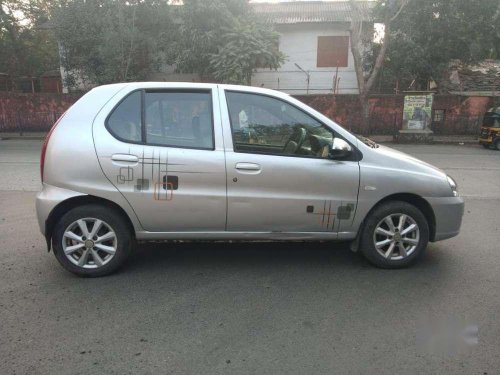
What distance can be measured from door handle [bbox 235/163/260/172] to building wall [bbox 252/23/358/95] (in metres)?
21.2

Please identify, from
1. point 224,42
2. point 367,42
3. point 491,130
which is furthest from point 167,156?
point 367,42

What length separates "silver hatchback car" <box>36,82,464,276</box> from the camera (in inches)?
158

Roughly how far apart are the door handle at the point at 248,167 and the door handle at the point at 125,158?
923 mm

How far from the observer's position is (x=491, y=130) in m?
17.2

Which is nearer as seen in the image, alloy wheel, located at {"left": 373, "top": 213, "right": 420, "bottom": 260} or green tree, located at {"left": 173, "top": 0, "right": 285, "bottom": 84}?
alloy wheel, located at {"left": 373, "top": 213, "right": 420, "bottom": 260}

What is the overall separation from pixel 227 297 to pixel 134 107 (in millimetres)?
1940

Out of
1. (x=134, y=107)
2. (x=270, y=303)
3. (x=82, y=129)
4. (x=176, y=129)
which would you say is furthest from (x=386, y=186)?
(x=82, y=129)

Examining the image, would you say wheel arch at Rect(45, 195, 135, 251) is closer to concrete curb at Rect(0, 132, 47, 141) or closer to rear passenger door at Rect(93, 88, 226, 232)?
rear passenger door at Rect(93, 88, 226, 232)

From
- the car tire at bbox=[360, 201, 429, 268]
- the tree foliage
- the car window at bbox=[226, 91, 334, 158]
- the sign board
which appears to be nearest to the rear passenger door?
the car window at bbox=[226, 91, 334, 158]

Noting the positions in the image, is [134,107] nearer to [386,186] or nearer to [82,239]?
[82,239]

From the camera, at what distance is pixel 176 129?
4117mm

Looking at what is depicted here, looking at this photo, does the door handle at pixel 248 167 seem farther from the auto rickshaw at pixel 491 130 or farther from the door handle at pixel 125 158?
the auto rickshaw at pixel 491 130

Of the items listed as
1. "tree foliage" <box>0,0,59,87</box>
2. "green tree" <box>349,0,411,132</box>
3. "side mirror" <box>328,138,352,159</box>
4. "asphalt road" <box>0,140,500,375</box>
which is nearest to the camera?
"asphalt road" <box>0,140,500,375</box>

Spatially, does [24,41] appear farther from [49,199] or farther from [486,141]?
[49,199]
